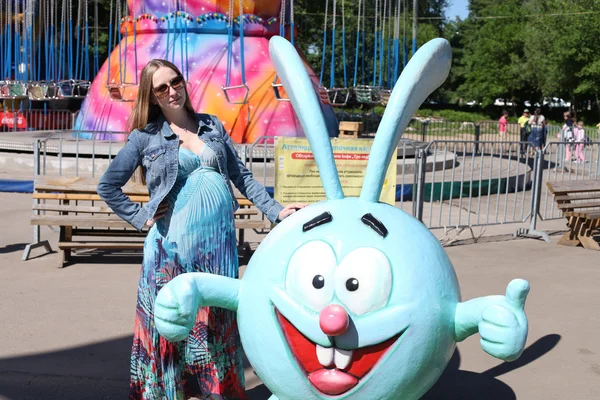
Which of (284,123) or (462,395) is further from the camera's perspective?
(284,123)

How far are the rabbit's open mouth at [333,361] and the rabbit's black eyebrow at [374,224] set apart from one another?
1.24ft

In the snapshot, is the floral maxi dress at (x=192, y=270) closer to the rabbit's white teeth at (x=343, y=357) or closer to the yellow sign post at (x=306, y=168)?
the rabbit's white teeth at (x=343, y=357)

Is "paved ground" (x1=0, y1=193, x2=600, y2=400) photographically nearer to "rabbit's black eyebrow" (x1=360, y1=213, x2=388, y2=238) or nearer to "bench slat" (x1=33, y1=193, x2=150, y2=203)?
"bench slat" (x1=33, y1=193, x2=150, y2=203)

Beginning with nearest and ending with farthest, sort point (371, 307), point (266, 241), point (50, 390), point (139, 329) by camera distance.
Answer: point (371, 307) → point (266, 241) → point (139, 329) → point (50, 390)

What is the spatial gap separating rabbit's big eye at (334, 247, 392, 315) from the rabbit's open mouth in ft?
0.49

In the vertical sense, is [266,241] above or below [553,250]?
above

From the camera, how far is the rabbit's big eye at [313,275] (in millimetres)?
2703

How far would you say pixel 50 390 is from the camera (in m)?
4.24

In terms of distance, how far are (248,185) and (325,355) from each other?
125 centimetres

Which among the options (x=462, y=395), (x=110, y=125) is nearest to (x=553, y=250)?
(x=462, y=395)

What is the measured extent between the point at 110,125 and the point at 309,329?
1312 centimetres

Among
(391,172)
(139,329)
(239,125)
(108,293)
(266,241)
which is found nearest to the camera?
(266,241)

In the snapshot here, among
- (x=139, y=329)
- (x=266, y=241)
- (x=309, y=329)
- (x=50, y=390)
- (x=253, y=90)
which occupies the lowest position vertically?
(x=50, y=390)

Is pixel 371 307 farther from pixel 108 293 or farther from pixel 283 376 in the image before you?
pixel 108 293
